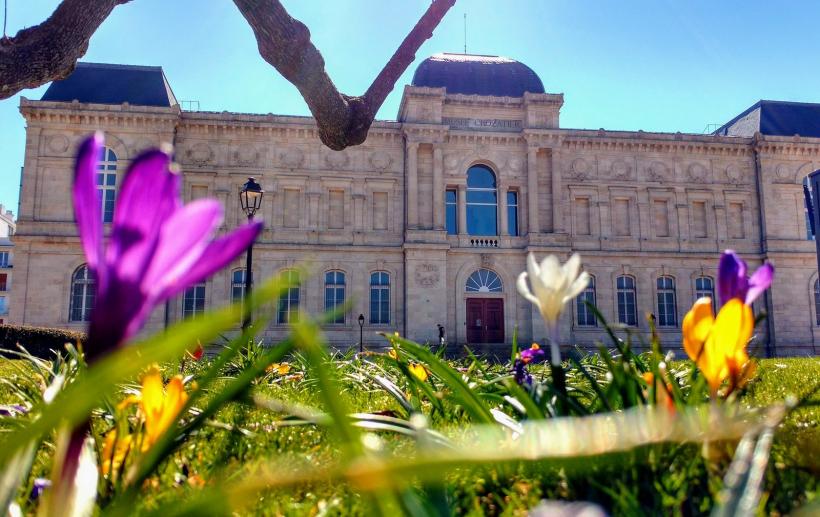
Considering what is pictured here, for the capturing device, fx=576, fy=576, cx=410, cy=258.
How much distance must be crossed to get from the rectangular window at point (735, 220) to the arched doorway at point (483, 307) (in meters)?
12.6

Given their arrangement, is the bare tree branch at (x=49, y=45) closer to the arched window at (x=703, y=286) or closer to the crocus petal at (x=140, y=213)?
the crocus petal at (x=140, y=213)

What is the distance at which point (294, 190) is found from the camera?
27656 mm

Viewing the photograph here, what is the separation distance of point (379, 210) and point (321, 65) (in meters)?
23.1

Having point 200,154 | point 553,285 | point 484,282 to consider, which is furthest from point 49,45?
point 484,282

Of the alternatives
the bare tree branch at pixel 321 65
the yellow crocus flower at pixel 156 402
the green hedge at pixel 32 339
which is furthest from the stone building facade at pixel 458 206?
the yellow crocus flower at pixel 156 402

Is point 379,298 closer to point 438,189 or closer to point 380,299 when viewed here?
point 380,299

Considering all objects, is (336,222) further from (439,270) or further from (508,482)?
(508,482)

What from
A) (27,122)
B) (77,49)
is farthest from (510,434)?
(27,122)

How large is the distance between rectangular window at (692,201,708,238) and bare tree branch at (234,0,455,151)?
27853 mm

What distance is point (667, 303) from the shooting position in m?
28.6

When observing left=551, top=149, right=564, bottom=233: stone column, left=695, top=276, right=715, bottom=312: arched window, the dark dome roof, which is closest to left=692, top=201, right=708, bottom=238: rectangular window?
left=695, top=276, right=715, bottom=312: arched window

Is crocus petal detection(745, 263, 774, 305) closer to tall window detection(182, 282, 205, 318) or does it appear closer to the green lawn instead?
the green lawn

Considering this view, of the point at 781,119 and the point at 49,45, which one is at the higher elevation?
the point at 781,119

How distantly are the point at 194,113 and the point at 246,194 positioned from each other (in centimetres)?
1812
